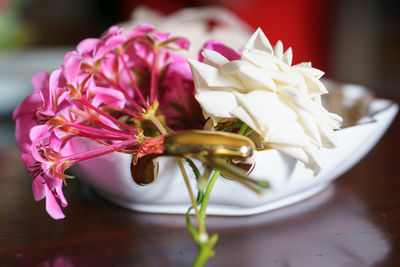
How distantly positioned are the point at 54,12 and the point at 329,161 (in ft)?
11.1

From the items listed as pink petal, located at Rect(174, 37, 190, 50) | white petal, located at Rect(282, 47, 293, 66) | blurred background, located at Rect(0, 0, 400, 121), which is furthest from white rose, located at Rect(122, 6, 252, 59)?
blurred background, located at Rect(0, 0, 400, 121)

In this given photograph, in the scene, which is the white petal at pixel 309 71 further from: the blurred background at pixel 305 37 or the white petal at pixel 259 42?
the blurred background at pixel 305 37

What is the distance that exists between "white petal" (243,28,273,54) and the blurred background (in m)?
0.95

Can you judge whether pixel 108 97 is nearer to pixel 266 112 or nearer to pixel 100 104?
pixel 100 104

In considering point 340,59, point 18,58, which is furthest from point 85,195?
point 340,59

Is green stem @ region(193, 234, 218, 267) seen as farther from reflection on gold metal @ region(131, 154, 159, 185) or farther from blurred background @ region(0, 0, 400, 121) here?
blurred background @ region(0, 0, 400, 121)

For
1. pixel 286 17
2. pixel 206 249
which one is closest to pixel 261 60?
pixel 206 249

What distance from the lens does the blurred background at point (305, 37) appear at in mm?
1345

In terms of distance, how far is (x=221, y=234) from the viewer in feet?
1.03

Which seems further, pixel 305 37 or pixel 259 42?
pixel 305 37

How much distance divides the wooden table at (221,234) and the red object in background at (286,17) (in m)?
1.21

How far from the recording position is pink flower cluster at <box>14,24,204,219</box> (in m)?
0.28

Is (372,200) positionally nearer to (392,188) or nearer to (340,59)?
(392,188)

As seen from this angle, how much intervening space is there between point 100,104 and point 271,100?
0.14 m
